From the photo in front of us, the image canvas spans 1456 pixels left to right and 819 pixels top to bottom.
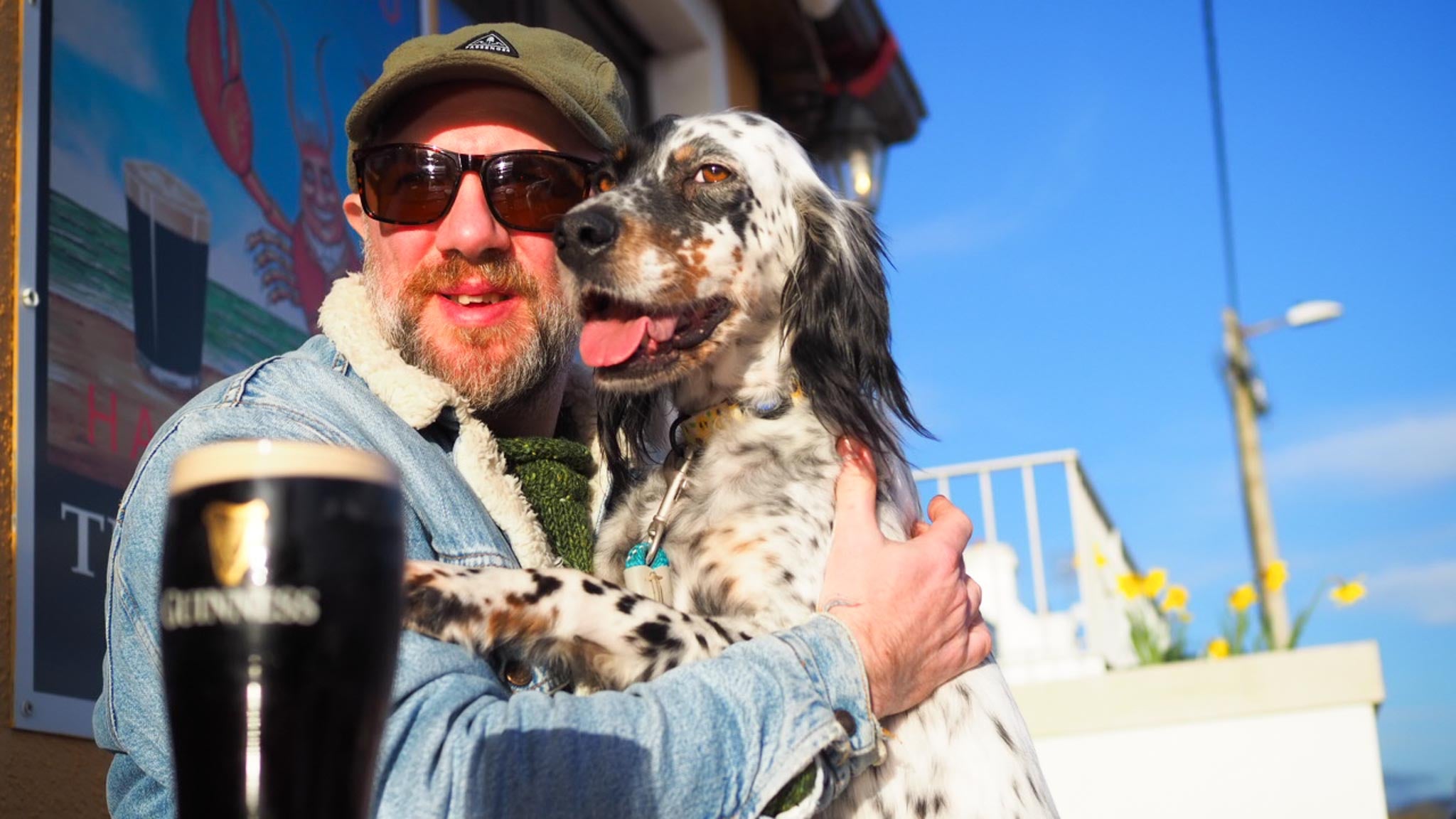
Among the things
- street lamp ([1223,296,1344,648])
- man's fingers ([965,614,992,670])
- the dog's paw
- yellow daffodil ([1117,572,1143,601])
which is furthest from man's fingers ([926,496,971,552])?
street lamp ([1223,296,1344,648])

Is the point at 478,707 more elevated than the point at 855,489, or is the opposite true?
the point at 855,489

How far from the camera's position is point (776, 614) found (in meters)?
1.98

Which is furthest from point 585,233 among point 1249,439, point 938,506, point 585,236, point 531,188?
point 1249,439

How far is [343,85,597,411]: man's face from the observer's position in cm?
223

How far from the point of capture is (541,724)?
1.25m

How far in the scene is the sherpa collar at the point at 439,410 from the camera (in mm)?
1977

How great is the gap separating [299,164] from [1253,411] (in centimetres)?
1389

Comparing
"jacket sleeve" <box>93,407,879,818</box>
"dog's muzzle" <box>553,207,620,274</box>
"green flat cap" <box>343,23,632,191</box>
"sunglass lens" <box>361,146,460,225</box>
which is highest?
"green flat cap" <box>343,23,632,191</box>

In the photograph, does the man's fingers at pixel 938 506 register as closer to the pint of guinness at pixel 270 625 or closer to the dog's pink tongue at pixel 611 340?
the dog's pink tongue at pixel 611 340

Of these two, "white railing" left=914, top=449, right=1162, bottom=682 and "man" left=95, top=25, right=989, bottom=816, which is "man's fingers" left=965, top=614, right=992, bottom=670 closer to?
"man" left=95, top=25, right=989, bottom=816

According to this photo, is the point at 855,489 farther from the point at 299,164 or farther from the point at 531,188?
the point at 299,164

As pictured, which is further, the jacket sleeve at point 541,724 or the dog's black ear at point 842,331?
the dog's black ear at point 842,331

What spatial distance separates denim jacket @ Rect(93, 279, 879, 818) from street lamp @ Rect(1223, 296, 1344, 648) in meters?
13.4

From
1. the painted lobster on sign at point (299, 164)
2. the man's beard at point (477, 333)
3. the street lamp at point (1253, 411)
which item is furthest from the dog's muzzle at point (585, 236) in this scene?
the street lamp at point (1253, 411)
